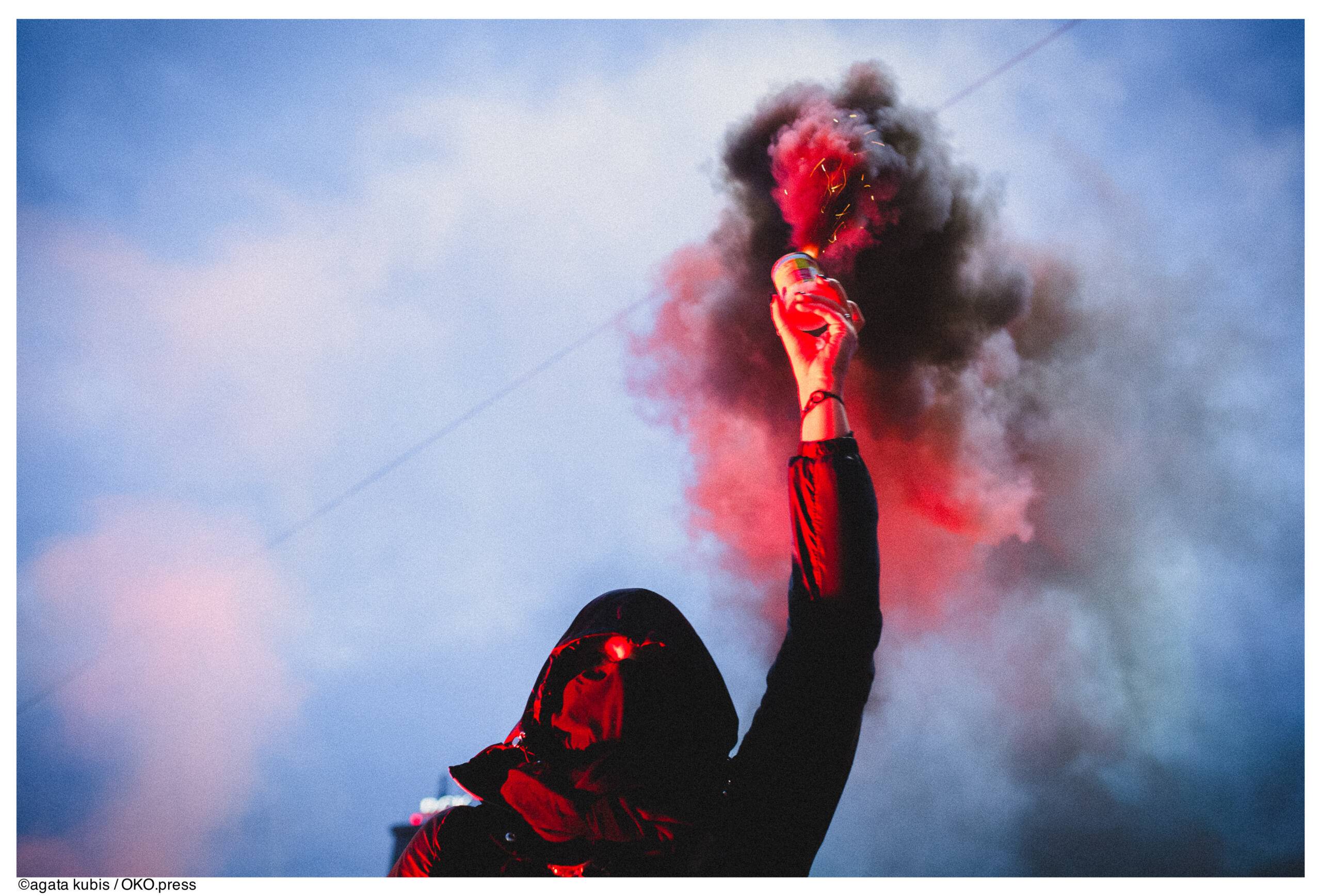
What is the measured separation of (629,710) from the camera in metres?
1.90

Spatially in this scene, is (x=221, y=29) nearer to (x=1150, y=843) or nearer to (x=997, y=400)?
(x=997, y=400)

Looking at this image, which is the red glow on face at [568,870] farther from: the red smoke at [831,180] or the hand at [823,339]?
the red smoke at [831,180]

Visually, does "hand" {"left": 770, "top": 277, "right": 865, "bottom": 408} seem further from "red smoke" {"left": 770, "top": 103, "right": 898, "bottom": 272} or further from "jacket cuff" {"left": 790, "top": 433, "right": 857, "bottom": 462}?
"red smoke" {"left": 770, "top": 103, "right": 898, "bottom": 272}

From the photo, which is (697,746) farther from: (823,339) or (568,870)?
(823,339)

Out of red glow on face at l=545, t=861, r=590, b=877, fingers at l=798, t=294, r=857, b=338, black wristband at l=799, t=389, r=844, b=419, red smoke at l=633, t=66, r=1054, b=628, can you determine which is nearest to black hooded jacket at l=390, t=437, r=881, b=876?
red glow on face at l=545, t=861, r=590, b=877

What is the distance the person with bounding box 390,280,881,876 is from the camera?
185cm

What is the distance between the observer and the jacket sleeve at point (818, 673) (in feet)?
6.18

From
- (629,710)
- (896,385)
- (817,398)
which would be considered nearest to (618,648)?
(629,710)

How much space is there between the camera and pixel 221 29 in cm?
422

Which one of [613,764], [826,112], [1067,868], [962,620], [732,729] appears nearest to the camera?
[613,764]

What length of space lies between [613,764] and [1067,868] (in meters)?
7.91
